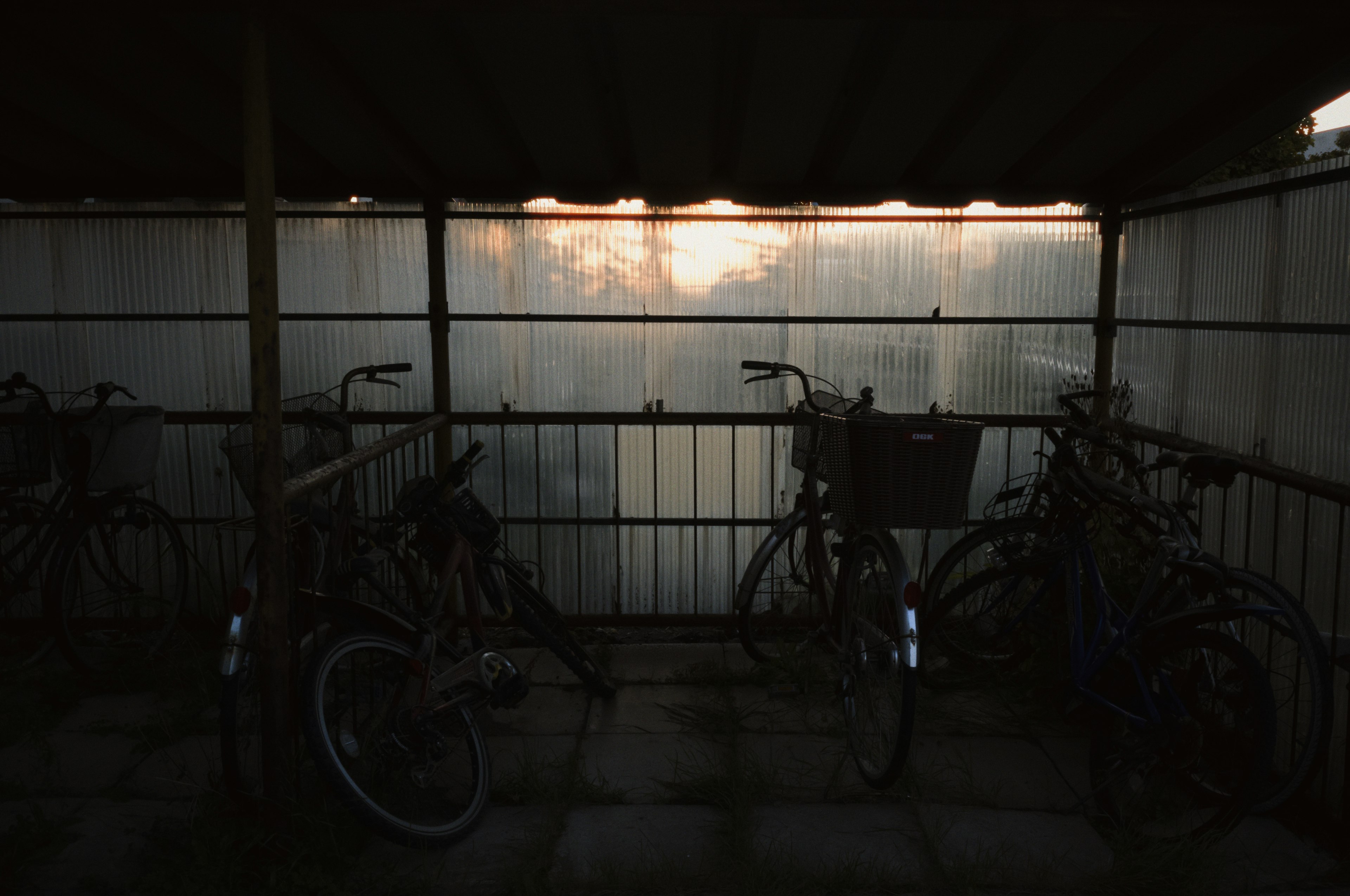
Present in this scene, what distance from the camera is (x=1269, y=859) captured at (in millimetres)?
2736

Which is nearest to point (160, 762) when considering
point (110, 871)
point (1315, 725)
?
point (110, 871)

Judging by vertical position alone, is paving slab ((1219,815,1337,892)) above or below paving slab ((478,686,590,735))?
below

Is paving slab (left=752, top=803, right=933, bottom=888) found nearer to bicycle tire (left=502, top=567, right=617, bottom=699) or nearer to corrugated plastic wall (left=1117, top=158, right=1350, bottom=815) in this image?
bicycle tire (left=502, top=567, right=617, bottom=699)

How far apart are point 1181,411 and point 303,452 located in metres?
4.17

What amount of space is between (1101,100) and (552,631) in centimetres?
300

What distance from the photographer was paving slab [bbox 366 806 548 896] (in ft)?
8.48

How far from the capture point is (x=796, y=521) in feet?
13.0

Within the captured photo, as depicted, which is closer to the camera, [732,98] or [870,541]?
[870,541]

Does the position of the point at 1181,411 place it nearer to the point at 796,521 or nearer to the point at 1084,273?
the point at 1084,273

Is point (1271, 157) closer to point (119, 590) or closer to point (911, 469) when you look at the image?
point (911, 469)

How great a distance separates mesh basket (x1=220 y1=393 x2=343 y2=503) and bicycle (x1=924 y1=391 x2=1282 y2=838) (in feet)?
8.75

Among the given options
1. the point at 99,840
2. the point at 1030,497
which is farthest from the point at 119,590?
the point at 1030,497

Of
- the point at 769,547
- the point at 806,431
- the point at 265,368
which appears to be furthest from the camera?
the point at 769,547

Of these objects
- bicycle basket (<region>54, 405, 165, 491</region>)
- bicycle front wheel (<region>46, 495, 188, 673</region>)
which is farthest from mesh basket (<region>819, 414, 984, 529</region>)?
bicycle front wheel (<region>46, 495, 188, 673</region>)
